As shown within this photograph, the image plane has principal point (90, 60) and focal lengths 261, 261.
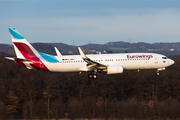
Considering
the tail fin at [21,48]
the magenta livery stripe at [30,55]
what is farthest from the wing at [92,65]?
the tail fin at [21,48]

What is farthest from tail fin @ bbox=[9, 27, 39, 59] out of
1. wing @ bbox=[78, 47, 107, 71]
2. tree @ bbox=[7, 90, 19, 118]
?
tree @ bbox=[7, 90, 19, 118]

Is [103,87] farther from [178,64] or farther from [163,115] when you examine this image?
[178,64]

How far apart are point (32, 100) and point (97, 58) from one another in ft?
188

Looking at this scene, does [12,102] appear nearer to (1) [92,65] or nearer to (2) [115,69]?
(1) [92,65]

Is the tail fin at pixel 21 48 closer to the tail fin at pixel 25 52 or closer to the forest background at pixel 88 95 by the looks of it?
the tail fin at pixel 25 52

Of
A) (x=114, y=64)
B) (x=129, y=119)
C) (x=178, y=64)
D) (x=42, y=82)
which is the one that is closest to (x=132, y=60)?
(x=114, y=64)

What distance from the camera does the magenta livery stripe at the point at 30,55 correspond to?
4931 centimetres

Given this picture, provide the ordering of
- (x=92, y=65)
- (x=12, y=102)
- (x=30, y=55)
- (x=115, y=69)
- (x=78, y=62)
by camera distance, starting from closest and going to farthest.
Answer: (x=115, y=69) < (x=92, y=65) < (x=78, y=62) < (x=30, y=55) < (x=12, y=102)

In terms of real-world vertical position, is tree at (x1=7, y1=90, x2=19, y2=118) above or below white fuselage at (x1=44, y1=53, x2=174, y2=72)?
below

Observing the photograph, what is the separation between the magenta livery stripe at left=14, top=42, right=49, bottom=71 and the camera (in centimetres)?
4931

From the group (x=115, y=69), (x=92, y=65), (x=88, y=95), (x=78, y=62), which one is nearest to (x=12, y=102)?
(x=88, y=95)

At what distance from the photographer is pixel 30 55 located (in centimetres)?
5034

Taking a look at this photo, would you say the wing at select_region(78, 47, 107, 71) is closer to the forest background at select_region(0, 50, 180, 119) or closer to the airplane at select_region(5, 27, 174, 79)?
the airplane at select_region(5, 27, 174, 79)

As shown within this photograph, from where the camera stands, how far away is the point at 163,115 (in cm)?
8475
